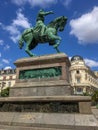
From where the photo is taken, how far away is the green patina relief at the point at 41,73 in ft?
38.5

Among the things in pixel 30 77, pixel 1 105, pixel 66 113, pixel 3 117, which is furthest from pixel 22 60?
pixel 66 113

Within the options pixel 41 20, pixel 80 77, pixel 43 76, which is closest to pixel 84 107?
pixel 43 76

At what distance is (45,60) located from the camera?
40.1 feet

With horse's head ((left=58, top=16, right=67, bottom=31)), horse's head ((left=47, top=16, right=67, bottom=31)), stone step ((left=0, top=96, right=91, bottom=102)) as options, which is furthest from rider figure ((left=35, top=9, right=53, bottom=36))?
stone step ((left=0, top=96, right=91, bottom=102))

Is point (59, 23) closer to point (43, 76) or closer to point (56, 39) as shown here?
point (56, 39)

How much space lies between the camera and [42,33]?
1317 centimetres

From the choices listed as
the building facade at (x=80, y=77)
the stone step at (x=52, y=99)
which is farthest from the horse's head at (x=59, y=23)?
the building facade at (x=80, y=77)

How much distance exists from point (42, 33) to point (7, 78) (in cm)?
6913

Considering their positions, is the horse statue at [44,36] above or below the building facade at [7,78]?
below

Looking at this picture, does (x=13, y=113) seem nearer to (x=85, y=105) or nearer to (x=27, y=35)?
(x=85, y=105)

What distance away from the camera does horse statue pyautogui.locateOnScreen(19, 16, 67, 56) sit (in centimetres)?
1291

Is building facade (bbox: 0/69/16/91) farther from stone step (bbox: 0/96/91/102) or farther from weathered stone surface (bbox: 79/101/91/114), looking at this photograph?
weathered stone surface (bbox: 79/101/91/114)

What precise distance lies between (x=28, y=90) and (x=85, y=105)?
3820mm

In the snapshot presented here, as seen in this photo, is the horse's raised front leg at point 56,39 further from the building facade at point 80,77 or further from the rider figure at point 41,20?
the building facade at point 80,77
